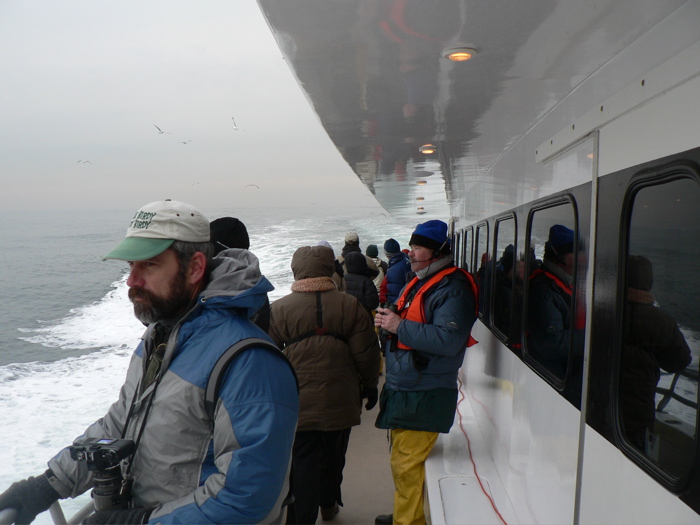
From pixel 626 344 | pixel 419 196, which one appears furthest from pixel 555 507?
pixel 419 196

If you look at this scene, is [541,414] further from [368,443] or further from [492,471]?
[368,443]

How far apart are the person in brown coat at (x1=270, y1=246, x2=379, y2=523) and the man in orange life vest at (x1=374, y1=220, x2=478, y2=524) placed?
20 centimetres

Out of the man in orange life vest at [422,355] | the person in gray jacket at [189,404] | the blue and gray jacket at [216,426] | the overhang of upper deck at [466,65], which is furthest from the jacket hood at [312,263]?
the blue and gray jacket at [216,426]

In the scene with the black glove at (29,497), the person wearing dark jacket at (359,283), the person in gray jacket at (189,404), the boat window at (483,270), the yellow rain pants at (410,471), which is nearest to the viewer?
the person in gray jacket at (189,404)

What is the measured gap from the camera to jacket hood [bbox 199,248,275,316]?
141cm

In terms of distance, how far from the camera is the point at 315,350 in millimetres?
2969

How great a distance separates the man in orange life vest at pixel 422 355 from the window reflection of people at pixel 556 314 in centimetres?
39

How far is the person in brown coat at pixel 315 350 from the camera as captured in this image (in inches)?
117

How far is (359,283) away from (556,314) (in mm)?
3979

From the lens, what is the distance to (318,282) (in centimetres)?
296

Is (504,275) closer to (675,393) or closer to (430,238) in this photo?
(430,238)

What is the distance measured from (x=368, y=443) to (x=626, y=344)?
363cm

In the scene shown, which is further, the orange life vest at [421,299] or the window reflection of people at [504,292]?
the window reflection of people at [504,292]

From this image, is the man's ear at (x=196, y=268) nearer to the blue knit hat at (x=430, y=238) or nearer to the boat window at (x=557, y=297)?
the boat window at (x=557, y=297)
